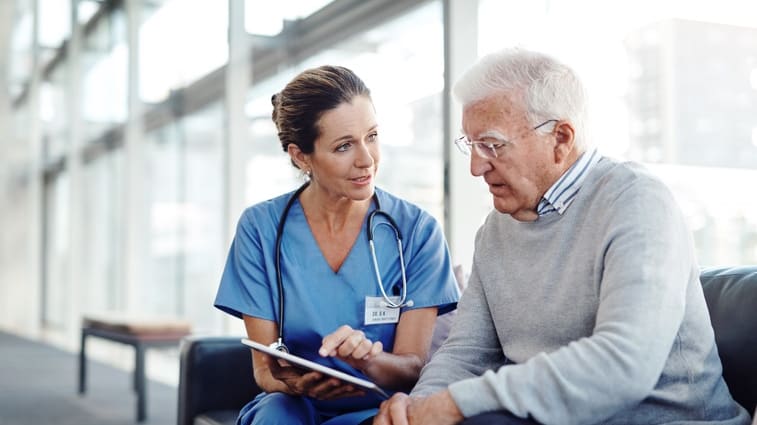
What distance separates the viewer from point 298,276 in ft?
6.26

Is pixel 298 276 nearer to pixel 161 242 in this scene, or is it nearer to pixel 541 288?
pixel 541 288

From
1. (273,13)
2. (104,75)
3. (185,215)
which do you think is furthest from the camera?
(104,75)

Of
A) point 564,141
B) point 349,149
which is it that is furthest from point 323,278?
point 564,141

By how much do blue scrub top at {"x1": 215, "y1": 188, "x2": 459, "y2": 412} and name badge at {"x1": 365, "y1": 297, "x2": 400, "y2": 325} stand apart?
2 centimetres

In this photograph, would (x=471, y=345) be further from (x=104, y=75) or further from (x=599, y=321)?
(x=104, y=75)

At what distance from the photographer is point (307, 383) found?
166 cm

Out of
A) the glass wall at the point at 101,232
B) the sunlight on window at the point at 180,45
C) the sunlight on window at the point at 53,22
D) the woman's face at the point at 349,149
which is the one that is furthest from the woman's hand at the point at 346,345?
the sunlight on window at the point at 53,22

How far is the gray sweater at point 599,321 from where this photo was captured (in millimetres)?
1234

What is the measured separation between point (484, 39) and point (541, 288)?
1836mm

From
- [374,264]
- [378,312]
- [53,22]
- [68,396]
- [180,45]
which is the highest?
[53,22]

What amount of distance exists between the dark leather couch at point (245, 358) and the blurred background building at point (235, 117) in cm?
42

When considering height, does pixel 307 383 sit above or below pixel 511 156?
below

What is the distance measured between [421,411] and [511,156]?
451mm

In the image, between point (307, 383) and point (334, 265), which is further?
point (334, 265)
